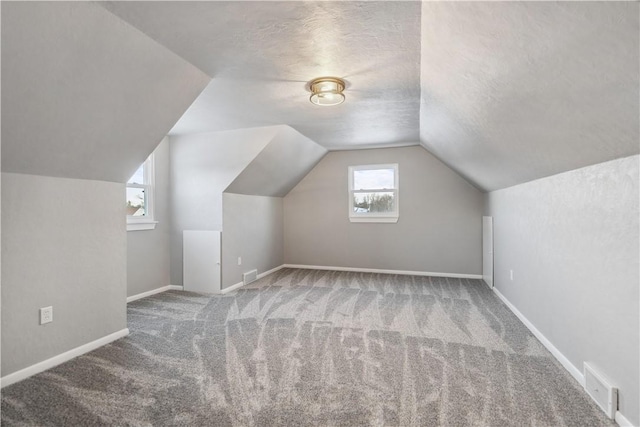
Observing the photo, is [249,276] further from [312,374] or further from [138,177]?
[312,374]

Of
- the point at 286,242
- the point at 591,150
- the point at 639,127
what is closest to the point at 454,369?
the point at 591,150

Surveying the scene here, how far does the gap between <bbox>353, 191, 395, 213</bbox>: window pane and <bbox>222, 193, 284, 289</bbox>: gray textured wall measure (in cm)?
151

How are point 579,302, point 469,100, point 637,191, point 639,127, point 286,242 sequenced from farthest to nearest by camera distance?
1. point 286,242
2. point 469,100
3. point 579,302
4. point 637,191
5. point 639,127

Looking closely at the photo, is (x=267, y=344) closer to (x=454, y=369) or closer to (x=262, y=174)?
(x=454, y=369)

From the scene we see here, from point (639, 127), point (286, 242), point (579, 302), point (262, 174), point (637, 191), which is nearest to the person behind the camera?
point (639, 127)

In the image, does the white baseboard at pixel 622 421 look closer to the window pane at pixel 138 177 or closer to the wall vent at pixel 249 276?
the wall vent at pixel 249 276

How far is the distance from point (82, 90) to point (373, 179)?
178 inches

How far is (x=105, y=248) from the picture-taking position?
2.74 meters

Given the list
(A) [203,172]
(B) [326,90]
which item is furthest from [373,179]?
(B) [326,90]

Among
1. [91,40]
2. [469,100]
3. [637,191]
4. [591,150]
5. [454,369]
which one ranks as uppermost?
[91,40]

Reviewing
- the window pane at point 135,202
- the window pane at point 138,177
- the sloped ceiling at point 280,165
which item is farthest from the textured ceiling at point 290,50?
the window pane at point 135,202

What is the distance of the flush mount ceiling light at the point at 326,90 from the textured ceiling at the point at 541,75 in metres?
0.67

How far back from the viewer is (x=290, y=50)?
208 cm

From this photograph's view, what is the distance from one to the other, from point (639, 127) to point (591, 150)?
0.45 meters
